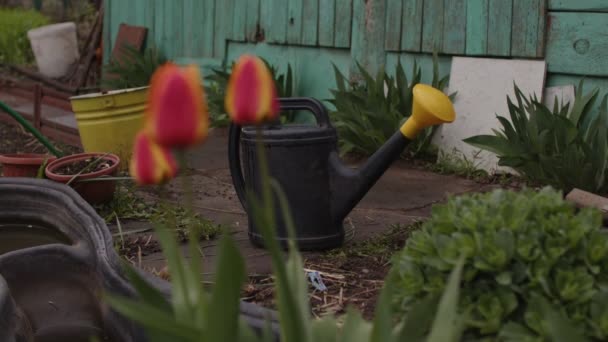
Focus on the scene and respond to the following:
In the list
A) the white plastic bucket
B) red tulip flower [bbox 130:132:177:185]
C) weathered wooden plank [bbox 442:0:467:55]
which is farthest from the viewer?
the white plastic bucket

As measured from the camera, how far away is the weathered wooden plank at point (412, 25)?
4895 millimetres

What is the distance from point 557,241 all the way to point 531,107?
7.74 feet

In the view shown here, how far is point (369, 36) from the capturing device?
5168 mm

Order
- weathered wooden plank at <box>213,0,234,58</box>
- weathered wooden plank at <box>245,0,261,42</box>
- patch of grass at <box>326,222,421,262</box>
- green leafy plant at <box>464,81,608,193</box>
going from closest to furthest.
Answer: patch of grass at <box>326,222,421,262</box> < green leafy plant at <box>464,81,608,193</box> < weathered wooden plank at <box>245,0,261,42</box> < weathered wooden plank at <box>213,0,234,58</box>

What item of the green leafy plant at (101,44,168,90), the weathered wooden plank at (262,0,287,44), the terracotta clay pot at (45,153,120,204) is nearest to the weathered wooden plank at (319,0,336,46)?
the weathered wooden plank at (262,0,287,44)

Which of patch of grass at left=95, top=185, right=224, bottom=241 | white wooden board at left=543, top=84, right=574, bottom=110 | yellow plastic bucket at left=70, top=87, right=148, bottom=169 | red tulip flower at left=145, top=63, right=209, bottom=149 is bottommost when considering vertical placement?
patch of grass at left=95, top=185, right=224, bottom=241

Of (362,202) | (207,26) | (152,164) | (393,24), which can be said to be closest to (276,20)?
(207,26)

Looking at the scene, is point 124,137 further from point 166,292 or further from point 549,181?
point 166,292

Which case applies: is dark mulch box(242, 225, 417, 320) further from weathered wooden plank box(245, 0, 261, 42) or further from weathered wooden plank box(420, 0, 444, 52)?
weathered wooden plank box(245, 0, 261, 42)

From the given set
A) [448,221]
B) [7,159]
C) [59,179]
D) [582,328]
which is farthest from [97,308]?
[582,328]

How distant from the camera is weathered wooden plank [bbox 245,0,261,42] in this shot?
6.08 meters

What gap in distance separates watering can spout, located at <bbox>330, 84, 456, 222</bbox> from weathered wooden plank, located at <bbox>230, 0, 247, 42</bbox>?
327cm

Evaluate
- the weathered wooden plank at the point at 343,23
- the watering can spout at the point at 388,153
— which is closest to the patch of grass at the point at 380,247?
the watering can spout at the point at 388,153

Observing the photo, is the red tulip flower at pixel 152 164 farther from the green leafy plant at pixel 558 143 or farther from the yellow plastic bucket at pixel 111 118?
the yellow plastic bucket at pixel 111 118
